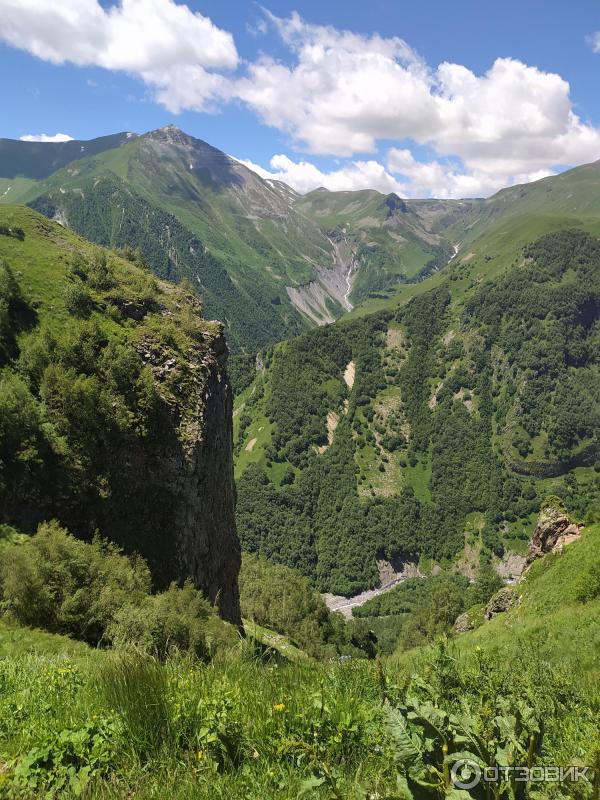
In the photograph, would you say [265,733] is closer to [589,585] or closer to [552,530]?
[589,585]

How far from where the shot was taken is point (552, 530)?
45.6 metres

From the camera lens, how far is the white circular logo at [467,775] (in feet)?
11.2

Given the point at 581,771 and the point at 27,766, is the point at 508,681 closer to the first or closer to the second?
the point at 581,771

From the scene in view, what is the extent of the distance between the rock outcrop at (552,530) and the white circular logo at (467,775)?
44503 mm

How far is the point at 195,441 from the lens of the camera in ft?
155

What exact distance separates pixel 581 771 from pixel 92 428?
42.2 metres

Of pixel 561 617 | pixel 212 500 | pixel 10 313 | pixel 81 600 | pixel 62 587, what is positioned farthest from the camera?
pixel 212 500

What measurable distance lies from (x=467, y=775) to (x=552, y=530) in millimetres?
49148

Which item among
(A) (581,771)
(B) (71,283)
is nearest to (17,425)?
(B) (71,283)

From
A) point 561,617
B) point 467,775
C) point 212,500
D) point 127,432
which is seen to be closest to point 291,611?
point 212,500

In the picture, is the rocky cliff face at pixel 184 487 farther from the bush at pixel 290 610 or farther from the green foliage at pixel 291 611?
the bush at pixel 290 610

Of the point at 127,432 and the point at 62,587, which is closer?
the point at 62,587

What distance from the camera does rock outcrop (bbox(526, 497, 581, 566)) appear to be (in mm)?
43094

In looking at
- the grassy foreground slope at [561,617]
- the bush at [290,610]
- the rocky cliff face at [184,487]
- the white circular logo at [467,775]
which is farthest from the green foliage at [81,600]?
the bush at [290,610]
